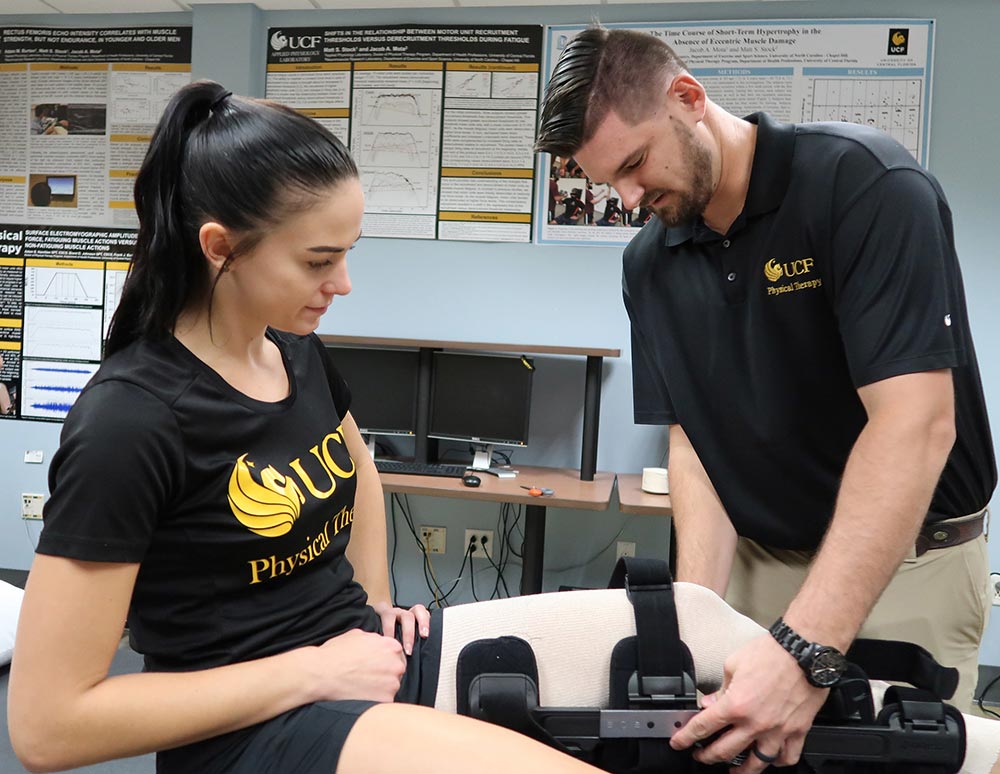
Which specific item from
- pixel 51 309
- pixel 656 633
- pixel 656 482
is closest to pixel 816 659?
pixel 656 633

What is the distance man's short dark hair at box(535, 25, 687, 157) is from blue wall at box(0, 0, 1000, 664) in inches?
80.1

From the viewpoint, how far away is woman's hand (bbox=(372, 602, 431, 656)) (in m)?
0.99

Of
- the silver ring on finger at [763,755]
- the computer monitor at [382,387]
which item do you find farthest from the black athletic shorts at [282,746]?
the computer monitor at [382,387]

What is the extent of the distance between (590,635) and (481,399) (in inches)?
85.3

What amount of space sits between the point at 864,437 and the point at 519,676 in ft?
1.63

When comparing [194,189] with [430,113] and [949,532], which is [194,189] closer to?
[949,532]

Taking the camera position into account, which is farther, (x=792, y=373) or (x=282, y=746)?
(x=792, y=373)

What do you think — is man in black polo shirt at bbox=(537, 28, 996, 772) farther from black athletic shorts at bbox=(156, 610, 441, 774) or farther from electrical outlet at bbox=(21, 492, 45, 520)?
electrical outlet at bbox=(21, 492, 45, 520)

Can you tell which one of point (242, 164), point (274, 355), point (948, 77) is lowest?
point (274, 355)

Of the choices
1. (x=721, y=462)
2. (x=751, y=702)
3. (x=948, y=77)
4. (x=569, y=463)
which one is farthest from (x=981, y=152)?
(x=751, y=702)

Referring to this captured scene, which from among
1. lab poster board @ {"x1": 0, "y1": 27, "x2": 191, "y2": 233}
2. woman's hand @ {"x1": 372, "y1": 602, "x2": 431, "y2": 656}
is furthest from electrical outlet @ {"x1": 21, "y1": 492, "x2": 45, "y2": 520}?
woman's hand @ {"x1": 372, "y1": 602, "x2": 431, "y2": 656}

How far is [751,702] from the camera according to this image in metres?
0.81

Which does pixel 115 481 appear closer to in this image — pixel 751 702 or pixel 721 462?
pixel 751 702

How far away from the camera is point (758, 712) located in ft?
2.65
